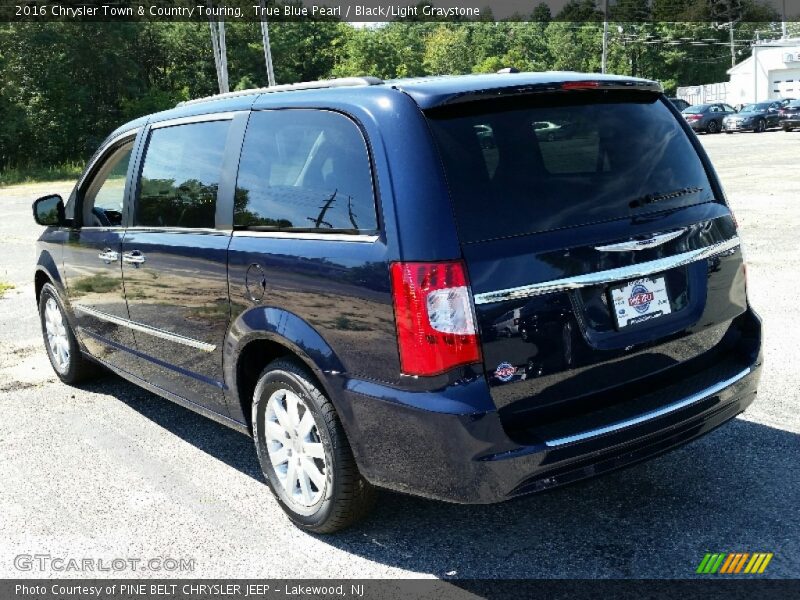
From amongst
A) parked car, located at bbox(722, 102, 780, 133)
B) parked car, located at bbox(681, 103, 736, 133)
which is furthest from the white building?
parked car, located at bbox(722, 102, 780, 133)

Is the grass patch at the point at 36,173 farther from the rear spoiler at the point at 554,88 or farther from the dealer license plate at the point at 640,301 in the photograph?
the dealer license plate at the point at 640,301

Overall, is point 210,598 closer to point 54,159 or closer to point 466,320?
point 466,320

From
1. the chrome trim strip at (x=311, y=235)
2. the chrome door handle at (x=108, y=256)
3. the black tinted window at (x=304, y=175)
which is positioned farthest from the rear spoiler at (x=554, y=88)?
the chrome door handle at (x=108, y=256)

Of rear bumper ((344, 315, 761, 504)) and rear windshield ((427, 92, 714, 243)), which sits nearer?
rear bumper ((344, 315, 761, 504))

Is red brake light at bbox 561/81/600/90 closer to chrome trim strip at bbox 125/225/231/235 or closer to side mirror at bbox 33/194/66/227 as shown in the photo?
chrome trim strip at bbox 125/225/231/235

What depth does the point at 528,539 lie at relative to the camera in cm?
341

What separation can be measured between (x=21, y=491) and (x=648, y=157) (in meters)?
3.46

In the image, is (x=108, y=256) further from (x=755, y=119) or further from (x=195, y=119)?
(x=755, y=119)

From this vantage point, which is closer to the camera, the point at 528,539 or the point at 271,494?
the point at 528,539

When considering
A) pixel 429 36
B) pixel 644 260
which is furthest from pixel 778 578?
pixel 429 36

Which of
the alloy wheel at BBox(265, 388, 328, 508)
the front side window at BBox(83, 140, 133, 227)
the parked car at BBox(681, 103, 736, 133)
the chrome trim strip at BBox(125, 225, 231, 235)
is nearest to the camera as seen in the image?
the alloy wheel at BBox(265, 388, 328, 508)

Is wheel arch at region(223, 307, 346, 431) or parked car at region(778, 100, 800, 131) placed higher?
wheel arch at region(223, 307, 346, 431)

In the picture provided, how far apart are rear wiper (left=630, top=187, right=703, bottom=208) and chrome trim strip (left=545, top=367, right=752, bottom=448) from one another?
0.78 m

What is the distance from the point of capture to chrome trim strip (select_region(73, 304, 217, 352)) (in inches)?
158
